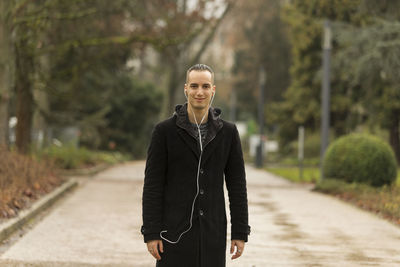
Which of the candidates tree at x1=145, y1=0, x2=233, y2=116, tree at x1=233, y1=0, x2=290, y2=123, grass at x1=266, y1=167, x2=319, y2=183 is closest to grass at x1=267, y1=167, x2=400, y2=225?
grass at x1=266, y1=167, x2=319, y2=183

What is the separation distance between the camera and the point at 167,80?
4897 centimetres

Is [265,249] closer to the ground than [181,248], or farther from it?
closer to the ground

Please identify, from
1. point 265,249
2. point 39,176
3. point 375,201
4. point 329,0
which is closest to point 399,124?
point 329,0

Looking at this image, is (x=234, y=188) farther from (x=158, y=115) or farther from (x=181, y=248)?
(x=158, y=115)

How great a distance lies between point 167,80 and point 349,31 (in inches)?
834

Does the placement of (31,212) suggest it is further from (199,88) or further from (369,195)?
(199,88)

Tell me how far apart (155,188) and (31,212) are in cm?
854

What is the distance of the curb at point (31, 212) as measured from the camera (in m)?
10.9

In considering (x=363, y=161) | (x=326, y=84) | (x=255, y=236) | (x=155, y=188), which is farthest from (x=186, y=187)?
(x=326, y=84)

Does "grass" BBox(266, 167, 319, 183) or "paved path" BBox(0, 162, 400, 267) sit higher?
"paved path" BBox(0, 162, 400, 267)

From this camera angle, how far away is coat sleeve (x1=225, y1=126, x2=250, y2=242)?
16.6 feet

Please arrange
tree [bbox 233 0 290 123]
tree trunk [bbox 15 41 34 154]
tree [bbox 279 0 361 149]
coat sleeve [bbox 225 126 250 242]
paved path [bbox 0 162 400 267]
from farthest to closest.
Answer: tree [bbox 233 0 290 123] < tree [bbox 279 0 361 149] < tree trunk [bbox 15 41 34 154] < paved path [bbox 0 162 400 267] < coat sleeve [bbox 225 126 250 242]

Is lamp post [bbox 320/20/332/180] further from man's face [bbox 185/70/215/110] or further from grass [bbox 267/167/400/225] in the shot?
man's face [bbox 185/70/215/110]

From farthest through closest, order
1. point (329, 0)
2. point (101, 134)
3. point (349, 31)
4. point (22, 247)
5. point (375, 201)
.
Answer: point (101, 134)
point (329, 0)
point (349, 31)
point (375, 201)
point (22, 247)
